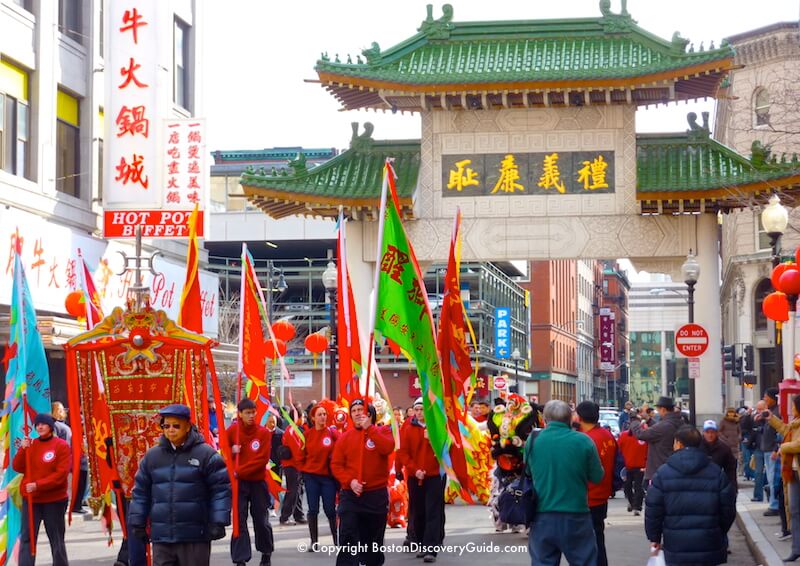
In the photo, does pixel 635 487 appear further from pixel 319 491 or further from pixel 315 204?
pixel 315 204

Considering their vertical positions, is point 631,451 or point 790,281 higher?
point 790,281

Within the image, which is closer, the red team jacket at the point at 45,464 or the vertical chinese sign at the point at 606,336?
the red team jacket at the point at 45,464

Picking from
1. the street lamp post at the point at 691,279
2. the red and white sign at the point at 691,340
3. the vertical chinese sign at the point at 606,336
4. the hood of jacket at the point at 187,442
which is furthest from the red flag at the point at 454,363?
the vertical chinese sign at the point at 606,336

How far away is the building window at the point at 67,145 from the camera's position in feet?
85.3

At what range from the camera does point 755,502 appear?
70.9ft

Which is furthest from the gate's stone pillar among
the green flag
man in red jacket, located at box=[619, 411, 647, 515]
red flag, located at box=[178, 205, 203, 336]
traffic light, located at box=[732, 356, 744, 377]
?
red flag, located at box=[178, 205, 203, 336]

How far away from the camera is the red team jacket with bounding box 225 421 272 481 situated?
1339 cm

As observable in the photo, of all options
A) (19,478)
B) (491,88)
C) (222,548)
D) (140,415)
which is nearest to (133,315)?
(140,415)

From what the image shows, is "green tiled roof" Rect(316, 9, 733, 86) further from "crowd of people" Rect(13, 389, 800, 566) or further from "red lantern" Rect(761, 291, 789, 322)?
"crowd of people" Rect(13, 389, 800, 566)

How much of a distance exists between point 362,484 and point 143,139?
49.3 feet

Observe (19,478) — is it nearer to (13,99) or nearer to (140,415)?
(140,415)

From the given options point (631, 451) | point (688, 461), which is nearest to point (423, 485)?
point (688, 461)

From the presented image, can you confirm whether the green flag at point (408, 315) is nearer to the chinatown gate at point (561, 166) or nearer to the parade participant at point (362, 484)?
the parade participant at point (362, 484)

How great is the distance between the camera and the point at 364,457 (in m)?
12.0
